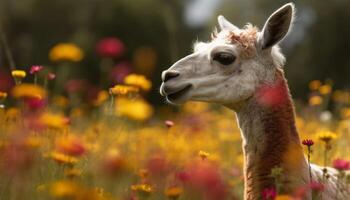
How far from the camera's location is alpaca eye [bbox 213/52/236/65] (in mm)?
5137

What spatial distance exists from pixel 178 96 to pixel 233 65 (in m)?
0.45

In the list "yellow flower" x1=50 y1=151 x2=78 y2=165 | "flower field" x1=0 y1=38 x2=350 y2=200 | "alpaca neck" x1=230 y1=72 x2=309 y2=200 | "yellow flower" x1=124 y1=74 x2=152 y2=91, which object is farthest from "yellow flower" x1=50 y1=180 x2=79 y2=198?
"yellow flower" x1=124 y1=74 x2=152 y2=91

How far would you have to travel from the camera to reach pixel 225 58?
5141mm

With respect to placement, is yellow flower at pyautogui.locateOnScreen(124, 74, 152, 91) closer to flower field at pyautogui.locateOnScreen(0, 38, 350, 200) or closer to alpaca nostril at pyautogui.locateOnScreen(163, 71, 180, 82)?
flower field at pyautogui.locateOnScreen(0, 38, 350, 200)

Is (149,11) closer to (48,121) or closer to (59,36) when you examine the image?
(59,36)

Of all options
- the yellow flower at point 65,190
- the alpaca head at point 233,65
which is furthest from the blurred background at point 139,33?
the yellow flower at point 65,190

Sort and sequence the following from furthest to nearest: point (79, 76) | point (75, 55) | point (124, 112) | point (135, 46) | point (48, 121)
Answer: point (135, 46) → point (79, 76) → point (75, 55) → point (48, 121) → point (124, 112)

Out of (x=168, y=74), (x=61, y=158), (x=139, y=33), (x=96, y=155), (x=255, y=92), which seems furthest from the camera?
(x=139, y=33)

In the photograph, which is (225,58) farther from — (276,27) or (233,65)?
(276,27)


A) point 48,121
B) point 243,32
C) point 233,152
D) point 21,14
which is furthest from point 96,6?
point 48,121

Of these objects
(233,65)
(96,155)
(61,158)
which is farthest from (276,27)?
(61,158)

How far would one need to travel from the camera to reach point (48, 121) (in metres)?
3.40

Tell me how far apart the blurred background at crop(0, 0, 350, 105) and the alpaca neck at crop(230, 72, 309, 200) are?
19.6 meters

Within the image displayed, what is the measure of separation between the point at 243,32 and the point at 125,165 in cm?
262
